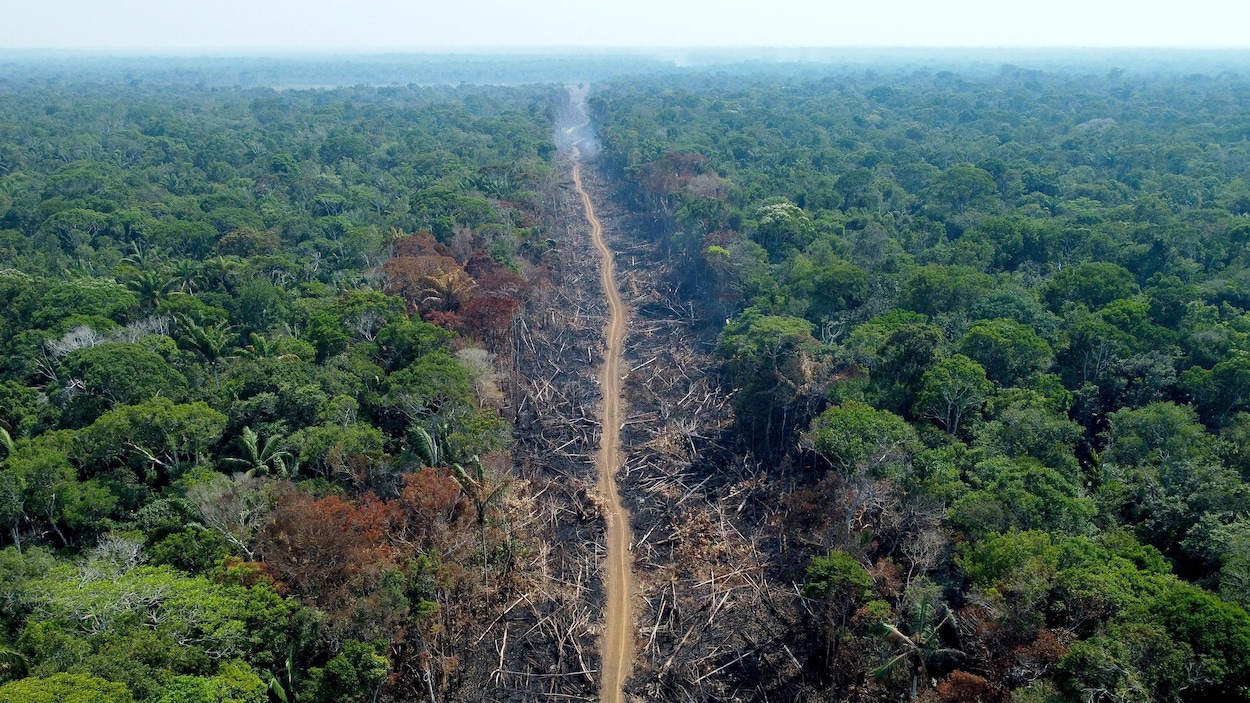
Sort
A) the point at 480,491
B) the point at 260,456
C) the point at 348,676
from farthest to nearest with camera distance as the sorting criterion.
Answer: the point at 480,491 < the point at 260,456 < the point at 348,676

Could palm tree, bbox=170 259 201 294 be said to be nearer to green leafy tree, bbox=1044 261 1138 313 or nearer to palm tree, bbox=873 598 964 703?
palm tree, bbox=873 598 964 703

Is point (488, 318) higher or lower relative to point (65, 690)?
higher

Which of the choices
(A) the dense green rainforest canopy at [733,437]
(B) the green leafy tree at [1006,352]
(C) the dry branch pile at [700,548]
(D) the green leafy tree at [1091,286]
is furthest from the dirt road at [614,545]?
(D) the green leafy tree at [1091,286]

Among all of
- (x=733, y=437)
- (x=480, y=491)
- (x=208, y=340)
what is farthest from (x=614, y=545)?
(x=208, y=340)

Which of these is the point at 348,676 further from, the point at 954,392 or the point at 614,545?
the point at 954,392

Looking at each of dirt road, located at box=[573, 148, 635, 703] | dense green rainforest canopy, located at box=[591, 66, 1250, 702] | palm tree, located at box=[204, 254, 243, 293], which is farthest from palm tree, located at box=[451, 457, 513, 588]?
palm tree, located at box=[204, 254, 243, 293]

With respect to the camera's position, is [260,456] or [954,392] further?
[954,392]
